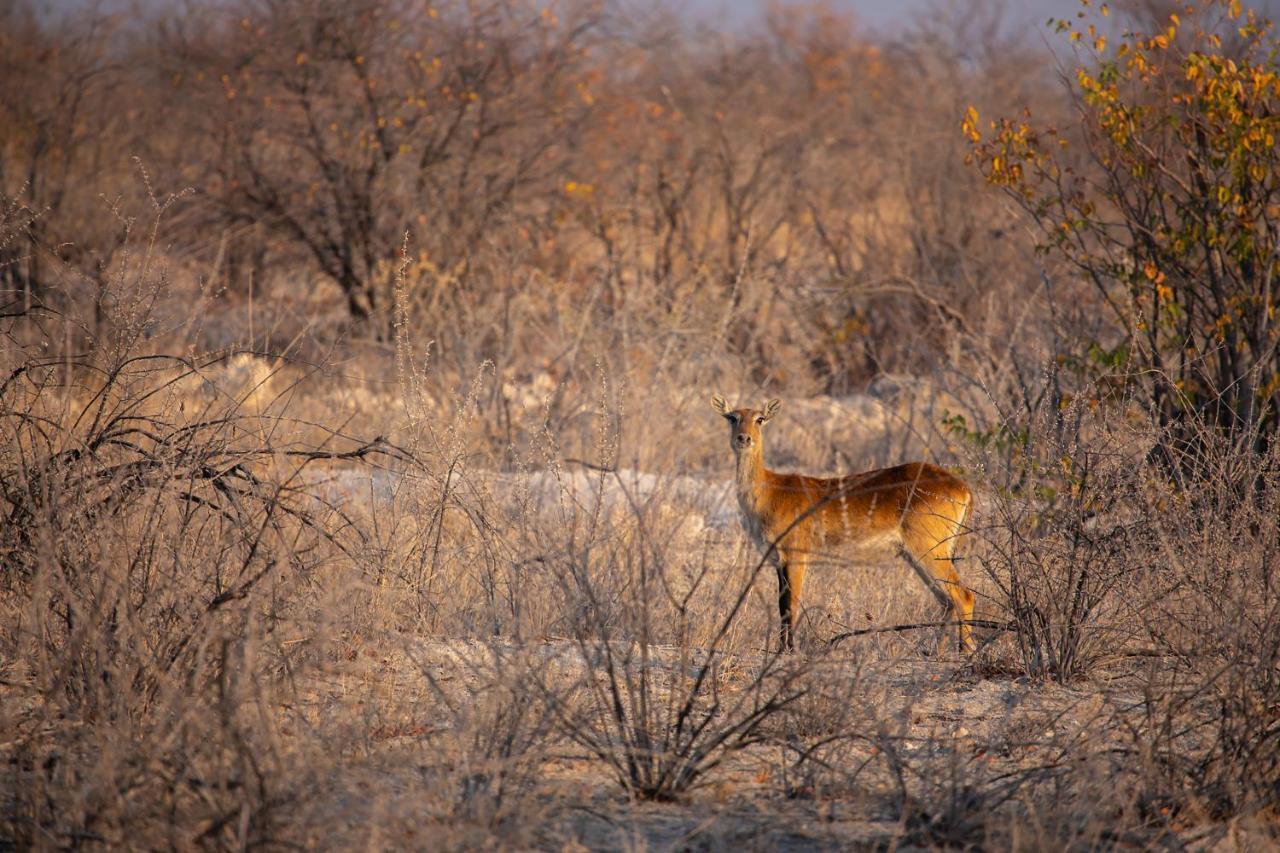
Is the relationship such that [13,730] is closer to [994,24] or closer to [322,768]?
[322,768]

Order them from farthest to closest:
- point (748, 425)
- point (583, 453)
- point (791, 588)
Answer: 1. point (583, 453)
2. point (748, 425)
3. point (791, 588)

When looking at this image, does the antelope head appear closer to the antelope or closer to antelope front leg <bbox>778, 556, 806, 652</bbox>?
the antelope

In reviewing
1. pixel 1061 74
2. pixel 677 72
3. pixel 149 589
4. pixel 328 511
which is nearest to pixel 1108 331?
pixel 1061 74

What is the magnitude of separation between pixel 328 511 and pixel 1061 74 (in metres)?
4.49

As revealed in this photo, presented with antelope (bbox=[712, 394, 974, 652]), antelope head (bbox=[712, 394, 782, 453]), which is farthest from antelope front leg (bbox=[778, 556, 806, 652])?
antelope head (bbox=[712, 394, 782, 453])

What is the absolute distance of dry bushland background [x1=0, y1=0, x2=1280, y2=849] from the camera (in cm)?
374

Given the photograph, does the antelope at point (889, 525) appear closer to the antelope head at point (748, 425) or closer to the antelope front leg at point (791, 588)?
the antelope front leg at point (791, 588)

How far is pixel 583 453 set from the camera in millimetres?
9422

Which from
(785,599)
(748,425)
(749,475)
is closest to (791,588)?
(785,599)

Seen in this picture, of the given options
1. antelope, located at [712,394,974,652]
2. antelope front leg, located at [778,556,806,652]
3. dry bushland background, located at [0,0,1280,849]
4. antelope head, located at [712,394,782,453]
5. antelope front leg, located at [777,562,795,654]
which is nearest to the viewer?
dry bushland background, located at [0,0,1280,849]

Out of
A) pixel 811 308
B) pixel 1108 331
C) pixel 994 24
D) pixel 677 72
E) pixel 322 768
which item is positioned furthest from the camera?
pixel 994 24

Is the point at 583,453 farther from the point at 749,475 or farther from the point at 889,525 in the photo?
the point at 889,525

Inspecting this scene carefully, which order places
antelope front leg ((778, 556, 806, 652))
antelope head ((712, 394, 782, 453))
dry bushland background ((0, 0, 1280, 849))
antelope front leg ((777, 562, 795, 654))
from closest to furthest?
dry bushland background ((0, 0, 1280, 849))
antelope front leg ((777, 562, 795, 654))
antelope front leg ((778, 556, 806, 652))
antelope head ((712, 394, 782, 453))

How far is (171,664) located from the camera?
160 inches
